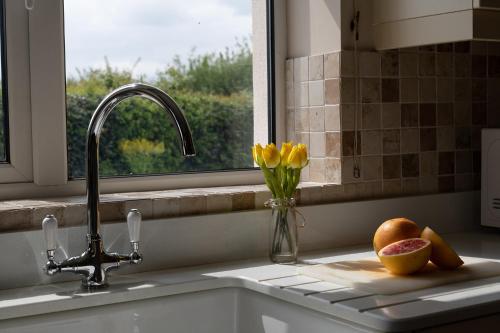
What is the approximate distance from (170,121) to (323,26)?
52 centimetres

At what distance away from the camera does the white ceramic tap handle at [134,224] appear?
5.42 feet

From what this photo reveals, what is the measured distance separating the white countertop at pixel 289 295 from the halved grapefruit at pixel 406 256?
3.3 inches

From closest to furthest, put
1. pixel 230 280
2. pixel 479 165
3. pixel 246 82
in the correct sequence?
1. pixel 230 280
2. pixel 246 82
3. pixel 479 165

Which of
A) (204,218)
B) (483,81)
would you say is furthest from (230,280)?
(483,81)

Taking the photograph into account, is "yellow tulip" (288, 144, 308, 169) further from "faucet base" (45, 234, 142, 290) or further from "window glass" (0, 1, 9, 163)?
"window glass" (0, 1, 9, 163)

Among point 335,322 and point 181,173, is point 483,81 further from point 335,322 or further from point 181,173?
point 335,322

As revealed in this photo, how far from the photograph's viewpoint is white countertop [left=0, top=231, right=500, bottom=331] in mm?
1398

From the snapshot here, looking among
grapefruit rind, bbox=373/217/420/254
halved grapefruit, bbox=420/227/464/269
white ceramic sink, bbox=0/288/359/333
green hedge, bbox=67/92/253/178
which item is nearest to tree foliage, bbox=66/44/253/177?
green hedge, bbox=67/92/253/178

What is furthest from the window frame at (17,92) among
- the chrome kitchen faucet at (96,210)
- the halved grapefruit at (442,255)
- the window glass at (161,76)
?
the halved grapefruit at (442,255)

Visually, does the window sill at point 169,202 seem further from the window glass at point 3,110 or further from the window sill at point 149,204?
the window glass at point 3,110

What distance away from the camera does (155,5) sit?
6.92 ft

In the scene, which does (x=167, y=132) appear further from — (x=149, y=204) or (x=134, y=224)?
(x=134, y=224)

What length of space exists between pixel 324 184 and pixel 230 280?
0.53m

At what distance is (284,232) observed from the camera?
187 centimetres
